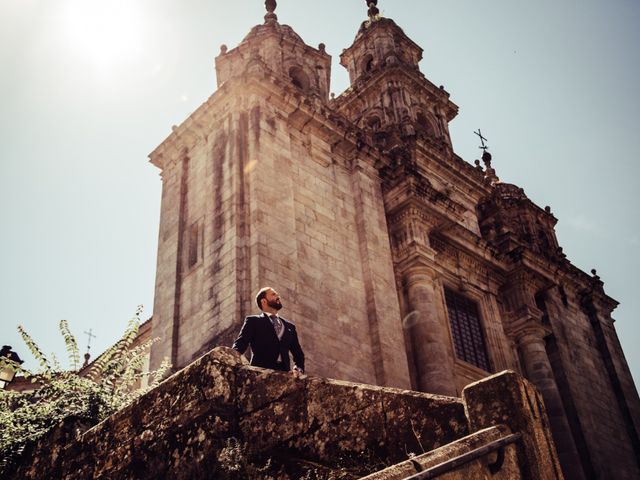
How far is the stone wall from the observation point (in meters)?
4.33

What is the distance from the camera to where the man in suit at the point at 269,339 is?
6621 millimetres

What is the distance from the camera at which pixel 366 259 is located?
51.0 ft

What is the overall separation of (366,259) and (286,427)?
418 inches

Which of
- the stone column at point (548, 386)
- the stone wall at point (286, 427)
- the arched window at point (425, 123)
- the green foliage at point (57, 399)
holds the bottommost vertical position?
the stone wall at point (286, 427)

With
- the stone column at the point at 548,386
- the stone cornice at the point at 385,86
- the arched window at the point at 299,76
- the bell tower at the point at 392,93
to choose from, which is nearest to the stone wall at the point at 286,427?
→ the stone column at the point at 548,386

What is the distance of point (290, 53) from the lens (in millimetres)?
20453

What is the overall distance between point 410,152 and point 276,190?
304 inches

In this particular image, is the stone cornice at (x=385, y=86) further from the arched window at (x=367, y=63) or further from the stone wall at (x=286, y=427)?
the stone wall at (x=286, y=427)

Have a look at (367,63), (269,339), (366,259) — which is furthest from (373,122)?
(269,339)

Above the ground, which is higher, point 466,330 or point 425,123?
point 425,123

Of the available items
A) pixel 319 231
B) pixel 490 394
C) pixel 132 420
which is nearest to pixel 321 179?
pixel 319 231

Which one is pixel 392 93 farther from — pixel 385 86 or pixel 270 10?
pixel 270 10

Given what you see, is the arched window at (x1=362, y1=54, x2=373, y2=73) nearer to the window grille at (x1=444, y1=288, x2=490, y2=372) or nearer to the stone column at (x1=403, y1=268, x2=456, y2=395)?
the window grille at (x1=444, y1=288, x2=490, y2=372)

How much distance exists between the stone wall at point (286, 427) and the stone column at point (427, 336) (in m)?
9.81
